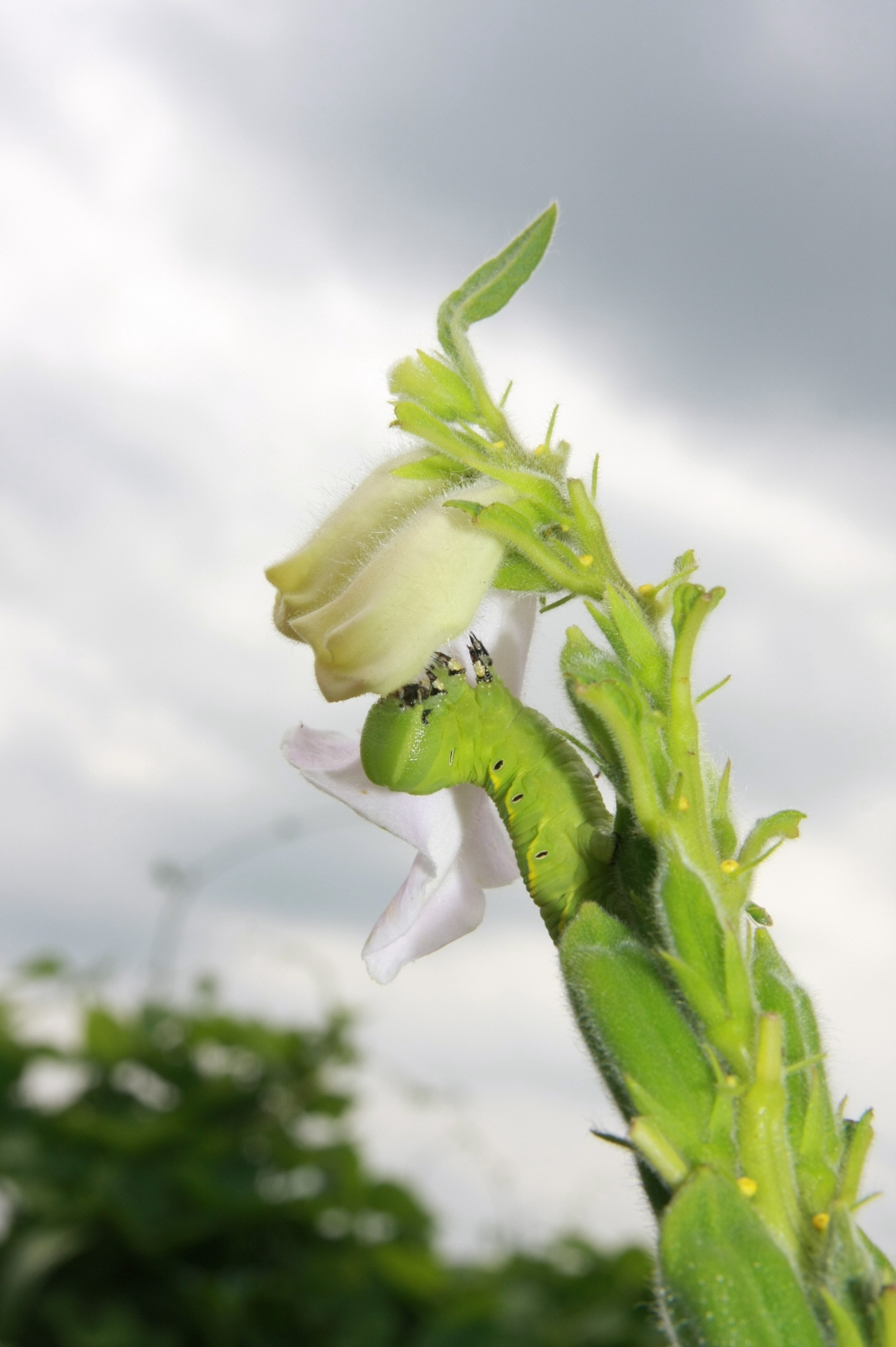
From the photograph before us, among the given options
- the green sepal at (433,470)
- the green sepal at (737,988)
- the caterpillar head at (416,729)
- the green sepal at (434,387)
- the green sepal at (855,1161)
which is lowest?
the green sepal at (855,1161)

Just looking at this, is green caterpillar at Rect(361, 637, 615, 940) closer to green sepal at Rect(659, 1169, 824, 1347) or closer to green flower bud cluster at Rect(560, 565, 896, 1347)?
green flower bud cluster at Rect(560, 565, 896, 1347)

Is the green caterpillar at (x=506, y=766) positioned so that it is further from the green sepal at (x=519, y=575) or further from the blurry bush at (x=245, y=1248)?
the blurry bush at (x=245, y=1248)

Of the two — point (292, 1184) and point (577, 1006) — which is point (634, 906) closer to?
point (577, 1006)

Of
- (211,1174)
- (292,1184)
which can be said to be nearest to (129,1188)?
(211,1174)

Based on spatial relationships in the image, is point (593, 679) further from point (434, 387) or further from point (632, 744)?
point (434, 387)

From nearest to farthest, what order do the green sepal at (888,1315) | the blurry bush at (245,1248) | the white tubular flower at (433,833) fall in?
the green sepal at (888,1315)
the white tubular flower at (433,833)
the blurry bush at (245,1248)

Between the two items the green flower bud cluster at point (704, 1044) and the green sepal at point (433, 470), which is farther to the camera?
the green sepal at point (433, 470)

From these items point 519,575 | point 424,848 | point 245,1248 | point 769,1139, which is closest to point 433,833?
point 424,848

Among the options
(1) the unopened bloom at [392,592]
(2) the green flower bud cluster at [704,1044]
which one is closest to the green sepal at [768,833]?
(2) the green flower bud cluster at [704,1044]
